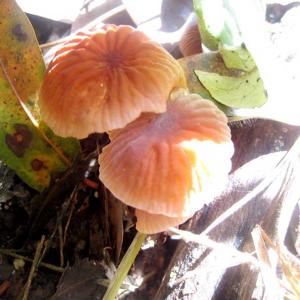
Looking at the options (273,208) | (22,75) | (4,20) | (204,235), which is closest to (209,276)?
(204,235)

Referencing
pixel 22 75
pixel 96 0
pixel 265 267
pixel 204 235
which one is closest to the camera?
pixel 265 267

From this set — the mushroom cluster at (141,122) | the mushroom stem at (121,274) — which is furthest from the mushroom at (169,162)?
the mushroom stem at (121,274)

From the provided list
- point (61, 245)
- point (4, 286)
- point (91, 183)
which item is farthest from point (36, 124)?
point (4, 286)

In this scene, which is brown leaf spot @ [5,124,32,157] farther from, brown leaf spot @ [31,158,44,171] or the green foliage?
the green foliage

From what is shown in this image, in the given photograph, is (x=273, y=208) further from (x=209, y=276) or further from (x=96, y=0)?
(x=96, y=0)

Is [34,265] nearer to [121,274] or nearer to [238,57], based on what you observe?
[121,274]

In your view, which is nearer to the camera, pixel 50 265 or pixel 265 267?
pixel 265 267

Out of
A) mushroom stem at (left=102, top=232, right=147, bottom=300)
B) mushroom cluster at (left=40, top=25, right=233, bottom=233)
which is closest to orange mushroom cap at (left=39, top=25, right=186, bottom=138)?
mushroom cluster at (left=40, top=25, right=233, bottom=233)
